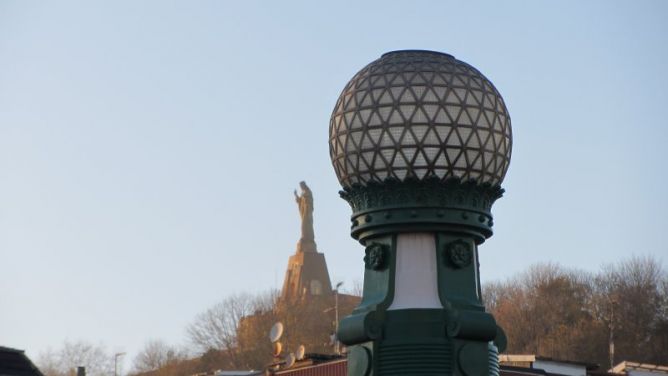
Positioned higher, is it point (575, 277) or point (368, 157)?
point (575, 277)

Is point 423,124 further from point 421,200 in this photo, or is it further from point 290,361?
point 290,361

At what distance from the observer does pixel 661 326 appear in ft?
269

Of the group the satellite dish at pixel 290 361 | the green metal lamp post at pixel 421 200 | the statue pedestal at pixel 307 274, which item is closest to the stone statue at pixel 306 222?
the statue pedestal at pixel 307 274

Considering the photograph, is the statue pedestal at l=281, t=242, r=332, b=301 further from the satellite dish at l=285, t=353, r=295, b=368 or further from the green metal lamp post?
the green metal lamp post

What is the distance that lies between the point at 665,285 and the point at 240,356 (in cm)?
2906

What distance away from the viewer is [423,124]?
32.5 ft

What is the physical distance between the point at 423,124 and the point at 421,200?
2.07ft

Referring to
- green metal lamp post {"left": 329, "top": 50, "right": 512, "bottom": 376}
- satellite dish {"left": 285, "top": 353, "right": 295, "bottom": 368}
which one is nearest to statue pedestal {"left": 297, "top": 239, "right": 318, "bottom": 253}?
satellite dish {"left": 285, "top": 353, "right": 295, "bottom": 368}

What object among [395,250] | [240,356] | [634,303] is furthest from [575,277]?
[395,250]

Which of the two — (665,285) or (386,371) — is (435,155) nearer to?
(386,371)

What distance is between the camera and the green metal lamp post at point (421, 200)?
995 centimetres

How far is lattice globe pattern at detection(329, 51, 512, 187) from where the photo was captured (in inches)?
392

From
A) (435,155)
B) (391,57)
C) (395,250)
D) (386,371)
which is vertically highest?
(391,57)

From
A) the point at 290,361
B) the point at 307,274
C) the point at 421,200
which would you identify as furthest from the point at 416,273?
the point at 307,274
